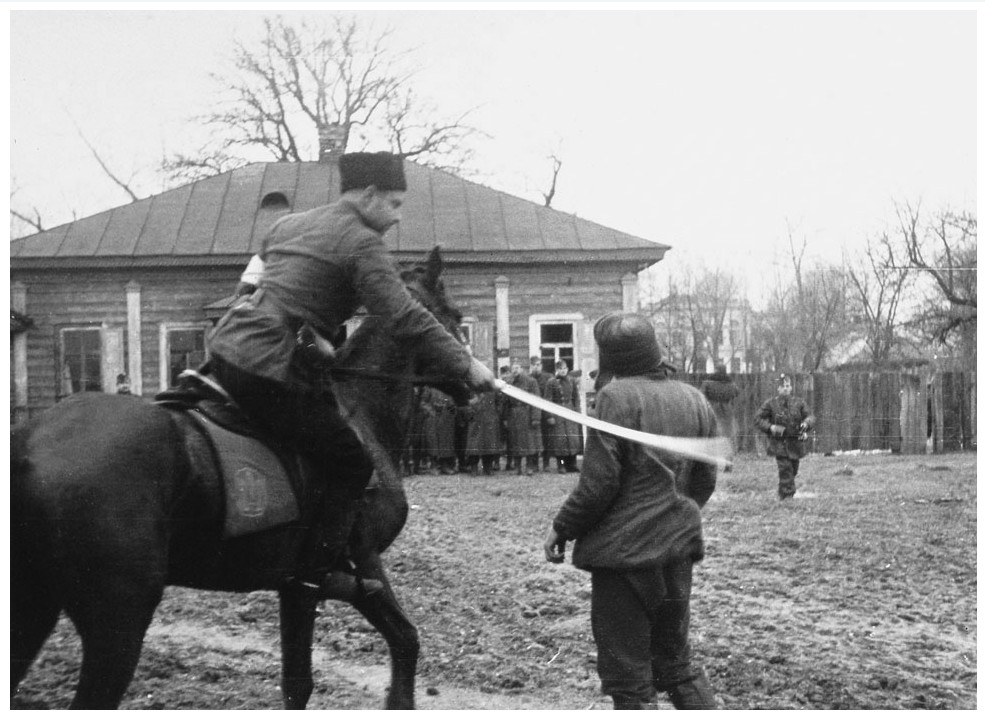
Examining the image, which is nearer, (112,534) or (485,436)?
(112,534)

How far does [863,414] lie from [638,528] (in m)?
14.5

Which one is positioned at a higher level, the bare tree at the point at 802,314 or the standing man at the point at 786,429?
the bare tree at the point at 802,314

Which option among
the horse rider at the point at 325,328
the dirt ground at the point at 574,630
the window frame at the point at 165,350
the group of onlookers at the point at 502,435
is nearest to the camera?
the horse rider at the point at 325,328

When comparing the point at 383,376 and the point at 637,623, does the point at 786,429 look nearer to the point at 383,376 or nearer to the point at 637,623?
the point at 383,376

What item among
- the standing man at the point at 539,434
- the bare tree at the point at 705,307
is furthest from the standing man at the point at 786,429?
the standing man at the point at 539,434

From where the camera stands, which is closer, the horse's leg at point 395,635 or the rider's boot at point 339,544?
the rider's boot at point 339,544

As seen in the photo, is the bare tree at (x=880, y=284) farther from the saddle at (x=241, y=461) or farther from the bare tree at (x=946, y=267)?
the saddle at (x=241, y=461)

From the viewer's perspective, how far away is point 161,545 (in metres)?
3.41

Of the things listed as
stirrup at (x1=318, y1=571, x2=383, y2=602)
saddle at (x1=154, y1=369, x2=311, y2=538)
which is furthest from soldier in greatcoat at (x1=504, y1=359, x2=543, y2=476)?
saddle at (x1=154, y1=369, x2=311, y2=538)

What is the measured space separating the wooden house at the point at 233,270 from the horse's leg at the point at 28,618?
11.6 feet

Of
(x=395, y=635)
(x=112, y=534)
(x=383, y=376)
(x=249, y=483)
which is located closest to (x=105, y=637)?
(x=112, y=534)

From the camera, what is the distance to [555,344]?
14.8m

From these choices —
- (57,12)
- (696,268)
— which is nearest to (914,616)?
(57,12)

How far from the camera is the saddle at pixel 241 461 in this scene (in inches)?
143
